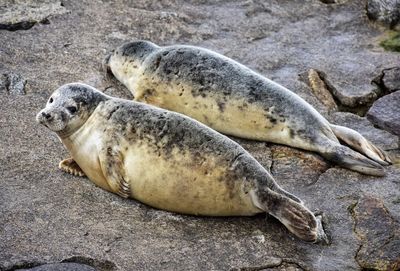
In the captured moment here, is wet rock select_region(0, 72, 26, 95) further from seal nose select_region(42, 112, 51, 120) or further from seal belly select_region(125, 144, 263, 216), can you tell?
seal belly select_region(125, 144, 263, 216)

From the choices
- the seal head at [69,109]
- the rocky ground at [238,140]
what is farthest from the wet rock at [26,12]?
the seal head at [69,109]

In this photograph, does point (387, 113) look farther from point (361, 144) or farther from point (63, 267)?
point (63, 267)

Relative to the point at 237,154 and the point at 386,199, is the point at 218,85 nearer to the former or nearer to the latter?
the point at 237,154

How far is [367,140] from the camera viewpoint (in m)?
4.71

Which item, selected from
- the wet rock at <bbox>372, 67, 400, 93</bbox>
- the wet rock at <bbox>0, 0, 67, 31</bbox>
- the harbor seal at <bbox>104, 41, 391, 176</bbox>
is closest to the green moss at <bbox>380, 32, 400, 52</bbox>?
the wet rock at <bbox>372, 67, 400, 93</bbox>

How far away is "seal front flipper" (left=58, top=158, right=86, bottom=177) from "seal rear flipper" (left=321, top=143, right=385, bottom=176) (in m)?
1.44

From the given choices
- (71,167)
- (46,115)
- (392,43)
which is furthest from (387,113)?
(46,115)

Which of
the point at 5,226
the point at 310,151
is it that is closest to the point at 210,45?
the point at 310,151

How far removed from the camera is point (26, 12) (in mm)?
6238

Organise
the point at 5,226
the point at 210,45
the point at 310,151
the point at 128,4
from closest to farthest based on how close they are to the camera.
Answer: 1. the point at 5,226
2. the point at 310,151
3. the point at 210,45
4. the point at 128,4

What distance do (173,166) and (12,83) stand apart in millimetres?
1803

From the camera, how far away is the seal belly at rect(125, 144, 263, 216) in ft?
12.6

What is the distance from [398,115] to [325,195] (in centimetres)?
115

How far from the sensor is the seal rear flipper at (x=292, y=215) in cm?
371
